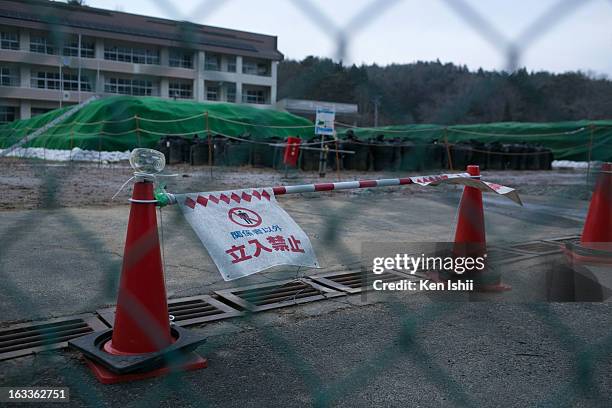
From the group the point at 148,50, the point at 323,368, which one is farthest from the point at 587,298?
the point at 148,50

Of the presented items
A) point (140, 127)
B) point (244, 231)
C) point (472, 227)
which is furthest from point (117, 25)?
point (140, 127)

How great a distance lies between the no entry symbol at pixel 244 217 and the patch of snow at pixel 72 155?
14.5 m

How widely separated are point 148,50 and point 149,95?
0.50 metres

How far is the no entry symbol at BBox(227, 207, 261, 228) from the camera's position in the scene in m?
2.34

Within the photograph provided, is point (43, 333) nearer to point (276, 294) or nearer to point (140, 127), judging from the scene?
point (276, 294)

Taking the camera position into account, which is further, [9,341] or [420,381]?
[9,341]

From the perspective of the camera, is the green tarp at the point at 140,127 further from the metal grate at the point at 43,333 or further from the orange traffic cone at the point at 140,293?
the orange traffic cone at the point at 140,293

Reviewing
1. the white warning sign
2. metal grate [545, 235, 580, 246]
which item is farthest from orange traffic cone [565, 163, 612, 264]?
the white warning sign

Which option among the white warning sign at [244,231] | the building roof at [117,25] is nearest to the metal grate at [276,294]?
the white warning sign at [244,231]

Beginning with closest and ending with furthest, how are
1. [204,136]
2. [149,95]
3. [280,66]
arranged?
[280,66], [149,95], [204,136]

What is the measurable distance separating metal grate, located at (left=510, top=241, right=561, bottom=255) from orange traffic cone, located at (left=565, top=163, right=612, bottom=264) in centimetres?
24

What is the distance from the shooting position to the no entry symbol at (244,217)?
234 cm

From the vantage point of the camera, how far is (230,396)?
2.10 m

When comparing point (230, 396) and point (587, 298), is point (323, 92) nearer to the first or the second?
point (230, 396)
